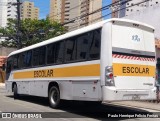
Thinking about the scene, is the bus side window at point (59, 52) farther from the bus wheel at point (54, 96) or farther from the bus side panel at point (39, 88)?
the bus side panel at point (39, 88)

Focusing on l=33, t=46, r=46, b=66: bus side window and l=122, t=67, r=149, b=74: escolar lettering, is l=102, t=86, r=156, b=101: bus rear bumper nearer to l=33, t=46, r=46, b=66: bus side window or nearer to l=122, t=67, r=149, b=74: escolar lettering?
l=122, t=67, r=149, b=74: escolar lettering

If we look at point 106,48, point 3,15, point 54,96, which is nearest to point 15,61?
point 54,96

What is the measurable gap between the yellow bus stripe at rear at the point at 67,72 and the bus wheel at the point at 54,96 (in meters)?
0.56

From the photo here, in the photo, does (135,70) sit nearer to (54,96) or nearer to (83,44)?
(83,44)

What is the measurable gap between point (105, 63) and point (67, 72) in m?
2.74

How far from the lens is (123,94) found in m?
11.7

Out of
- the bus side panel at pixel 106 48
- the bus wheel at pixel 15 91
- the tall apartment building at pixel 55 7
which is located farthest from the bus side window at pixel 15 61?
the tall apartment building at pixel 55 7

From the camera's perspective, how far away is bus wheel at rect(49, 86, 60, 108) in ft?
48.6

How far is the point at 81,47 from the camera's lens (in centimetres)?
1309

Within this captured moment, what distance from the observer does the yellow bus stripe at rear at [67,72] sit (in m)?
12.2

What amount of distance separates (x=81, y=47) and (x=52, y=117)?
2.75 meters

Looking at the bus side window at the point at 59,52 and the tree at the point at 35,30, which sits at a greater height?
the tree at the point at 35,30

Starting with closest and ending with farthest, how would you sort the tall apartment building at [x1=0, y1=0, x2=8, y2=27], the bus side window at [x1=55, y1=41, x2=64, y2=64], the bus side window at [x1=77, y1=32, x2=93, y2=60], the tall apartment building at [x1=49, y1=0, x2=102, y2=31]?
the bus side window at [x1=77, y1=32, x2=93, y2=60] → the bus side window at [x1=55, y1=41, x2=64, y2=64] → the tall apartment building at [x1=49, y1=0, x2=102, y2=31] → the tall apartment building at [x1=0, y1=0, x2=8, y2=27]

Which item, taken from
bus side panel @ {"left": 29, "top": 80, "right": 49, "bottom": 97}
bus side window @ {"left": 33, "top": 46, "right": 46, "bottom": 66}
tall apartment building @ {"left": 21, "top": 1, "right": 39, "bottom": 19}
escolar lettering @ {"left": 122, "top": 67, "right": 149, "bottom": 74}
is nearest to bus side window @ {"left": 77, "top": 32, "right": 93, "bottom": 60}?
escolar lettering @ {"left": 122, "top": 67, "right": 149, "bottom": 74}
